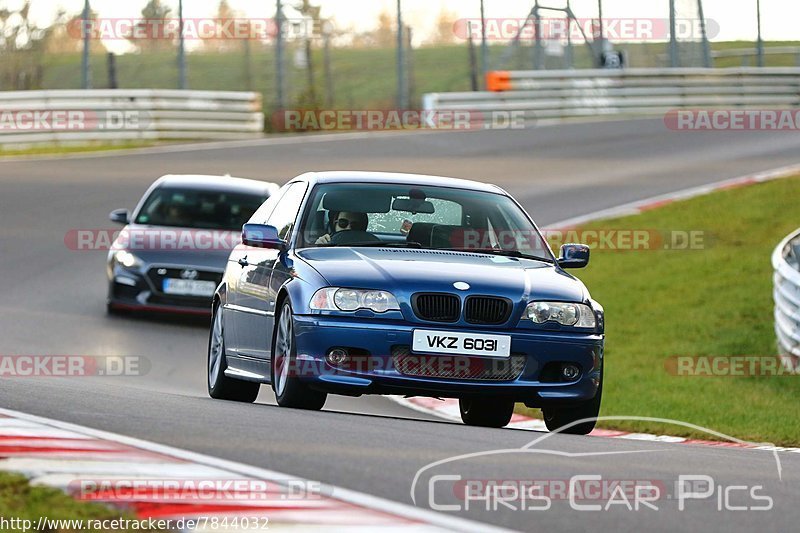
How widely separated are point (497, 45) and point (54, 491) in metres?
82.5

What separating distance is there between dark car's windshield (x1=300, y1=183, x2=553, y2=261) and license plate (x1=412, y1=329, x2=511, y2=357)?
103 cm

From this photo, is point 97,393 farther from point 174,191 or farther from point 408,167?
point 408,167

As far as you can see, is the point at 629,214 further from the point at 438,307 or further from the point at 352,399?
the point at 438,307

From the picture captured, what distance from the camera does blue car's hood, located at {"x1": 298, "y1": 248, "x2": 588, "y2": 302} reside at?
878 cm

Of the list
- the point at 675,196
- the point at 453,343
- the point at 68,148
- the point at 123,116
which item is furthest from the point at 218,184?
the point at 123,116

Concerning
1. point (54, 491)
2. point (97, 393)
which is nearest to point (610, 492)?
point (54, 491)

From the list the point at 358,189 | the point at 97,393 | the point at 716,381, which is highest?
the point at 358,189

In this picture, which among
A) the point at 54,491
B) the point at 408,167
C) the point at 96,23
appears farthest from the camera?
the point at 96,23

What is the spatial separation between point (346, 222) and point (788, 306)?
271 inches

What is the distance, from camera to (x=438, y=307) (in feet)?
28.7

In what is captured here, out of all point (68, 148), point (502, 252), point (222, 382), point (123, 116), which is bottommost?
point (222, 382)

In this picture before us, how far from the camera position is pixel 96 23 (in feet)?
116

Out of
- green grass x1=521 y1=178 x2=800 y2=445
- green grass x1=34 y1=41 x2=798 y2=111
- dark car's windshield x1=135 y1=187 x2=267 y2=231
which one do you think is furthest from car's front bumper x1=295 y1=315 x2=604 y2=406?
green grass x1=34 y1=41 x2=798 y2=111

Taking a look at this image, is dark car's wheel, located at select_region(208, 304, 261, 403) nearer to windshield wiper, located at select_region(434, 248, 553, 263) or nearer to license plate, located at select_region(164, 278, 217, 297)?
windshield wiper, located at select_region(434, 248, 553, 263)
